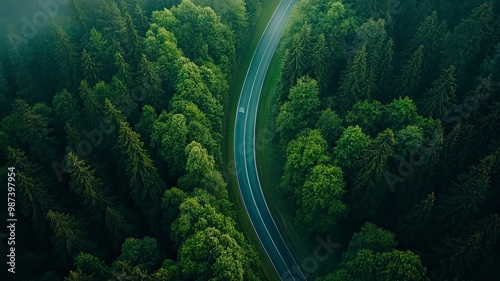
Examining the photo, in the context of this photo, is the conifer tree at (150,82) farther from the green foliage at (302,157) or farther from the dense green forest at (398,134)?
the green foliage at (302,157)

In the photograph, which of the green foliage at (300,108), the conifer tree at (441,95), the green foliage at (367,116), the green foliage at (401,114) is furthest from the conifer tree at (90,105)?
the conifer tree at (441,95)

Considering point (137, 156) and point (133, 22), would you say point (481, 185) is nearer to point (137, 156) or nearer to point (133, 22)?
point (137, 156)

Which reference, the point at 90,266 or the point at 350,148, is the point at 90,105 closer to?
the point at 90,266

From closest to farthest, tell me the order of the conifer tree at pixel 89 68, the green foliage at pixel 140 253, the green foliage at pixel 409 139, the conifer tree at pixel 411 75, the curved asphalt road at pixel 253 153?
1. the green foliage at pixel 140 253
2. the green foliage at pixel 409 139
3. the conifer tree at pixel 411 75
4. the curved asphalt road at pixel 253 153
5. the conifer tree at pixel 89 68

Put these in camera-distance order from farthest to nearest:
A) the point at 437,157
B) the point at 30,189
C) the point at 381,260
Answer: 1. the point at 437,157
2. the point at 30,189
3. the point at 381,260

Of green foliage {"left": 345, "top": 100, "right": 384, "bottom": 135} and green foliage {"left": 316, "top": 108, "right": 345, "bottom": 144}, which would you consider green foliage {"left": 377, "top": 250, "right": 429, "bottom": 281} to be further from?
green foliage {"left": 345, "top": 100, "right": 384, "bottom": 135}

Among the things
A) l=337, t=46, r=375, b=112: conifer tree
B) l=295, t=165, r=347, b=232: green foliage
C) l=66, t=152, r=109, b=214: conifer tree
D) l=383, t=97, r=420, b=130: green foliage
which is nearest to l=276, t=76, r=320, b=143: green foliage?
l=337, t=46, r=375, b=112: conifer tree

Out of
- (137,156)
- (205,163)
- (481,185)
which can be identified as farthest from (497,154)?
(137,156)
